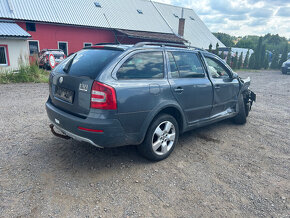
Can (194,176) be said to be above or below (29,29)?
below

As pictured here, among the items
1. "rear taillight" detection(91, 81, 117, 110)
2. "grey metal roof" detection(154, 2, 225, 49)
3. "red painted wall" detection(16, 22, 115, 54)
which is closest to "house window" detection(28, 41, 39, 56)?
"red painted wall" detection(16, 22, 115, 54)

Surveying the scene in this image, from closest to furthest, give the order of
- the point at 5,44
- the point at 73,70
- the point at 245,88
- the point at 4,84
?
the point at 73,70 → the point at 245,88 → the point at 4,84 → the point at 5,44

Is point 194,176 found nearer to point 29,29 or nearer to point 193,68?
point 193,68

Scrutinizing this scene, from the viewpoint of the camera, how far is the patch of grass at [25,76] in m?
10.4

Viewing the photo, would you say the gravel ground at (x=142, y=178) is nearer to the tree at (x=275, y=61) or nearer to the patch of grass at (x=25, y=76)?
the patch of grass at (x=25, y=76)

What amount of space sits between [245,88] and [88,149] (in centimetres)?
393

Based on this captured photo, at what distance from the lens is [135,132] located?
3062mm

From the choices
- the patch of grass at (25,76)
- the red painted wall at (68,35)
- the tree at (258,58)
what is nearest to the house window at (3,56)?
the patch of grass at (25,76)

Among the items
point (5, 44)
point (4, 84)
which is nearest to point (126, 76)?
point (4, 84)

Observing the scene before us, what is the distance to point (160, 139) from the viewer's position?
3482 millimetres

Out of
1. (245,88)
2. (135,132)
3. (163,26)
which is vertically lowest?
(135,132)

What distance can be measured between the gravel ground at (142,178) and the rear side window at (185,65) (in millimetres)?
1355

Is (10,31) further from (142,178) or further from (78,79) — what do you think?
(142,178)

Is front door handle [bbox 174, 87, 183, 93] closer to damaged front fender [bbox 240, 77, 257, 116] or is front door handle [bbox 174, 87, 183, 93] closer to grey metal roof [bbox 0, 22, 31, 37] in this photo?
damaged front fender [bbox 240, 77, 257, 116]
